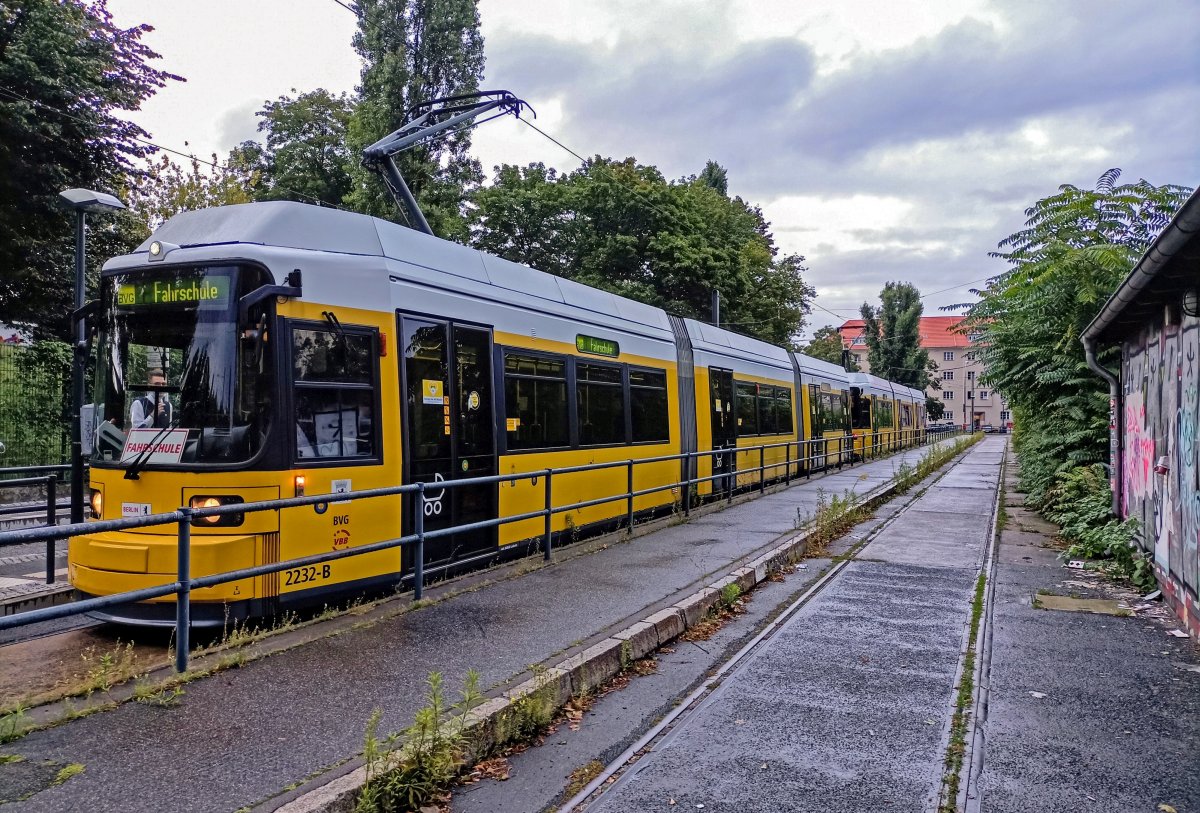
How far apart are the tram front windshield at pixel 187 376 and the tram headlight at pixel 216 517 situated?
255 mm

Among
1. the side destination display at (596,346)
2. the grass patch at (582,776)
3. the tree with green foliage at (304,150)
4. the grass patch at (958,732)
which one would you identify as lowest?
the grass patch at (958,732)

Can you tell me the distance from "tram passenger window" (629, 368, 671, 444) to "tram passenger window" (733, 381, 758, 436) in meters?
4.17

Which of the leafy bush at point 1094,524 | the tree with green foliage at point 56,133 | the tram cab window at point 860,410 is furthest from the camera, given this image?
the tram cab window at point 860,410

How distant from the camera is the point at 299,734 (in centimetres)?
→ 399

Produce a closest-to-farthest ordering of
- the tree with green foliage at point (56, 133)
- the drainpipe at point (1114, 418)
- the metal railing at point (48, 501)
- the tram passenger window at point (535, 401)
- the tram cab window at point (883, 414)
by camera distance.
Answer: the metal railing at point (48, 501), the tram passenger window at point (535, 401), the drainpipe at point (1114, 418), the tree with green foliage at point (56, 133), the tram cab window at point (883, 414)

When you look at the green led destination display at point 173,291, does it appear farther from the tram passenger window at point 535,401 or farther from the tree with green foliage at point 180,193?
the tree with green foliage at point 180,193

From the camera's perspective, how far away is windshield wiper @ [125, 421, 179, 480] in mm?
5973

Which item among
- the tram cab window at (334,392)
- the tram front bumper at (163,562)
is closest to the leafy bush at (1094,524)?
the tram cab window at (334,392)

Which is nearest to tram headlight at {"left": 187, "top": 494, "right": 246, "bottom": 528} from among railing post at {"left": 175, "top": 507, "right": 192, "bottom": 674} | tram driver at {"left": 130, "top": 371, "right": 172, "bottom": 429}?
tram driver at {"left": 130, "top": 371, "right": 172, "bottom": 429}

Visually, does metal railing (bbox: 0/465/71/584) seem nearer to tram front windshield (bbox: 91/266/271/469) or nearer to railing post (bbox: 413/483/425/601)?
tram front windshield (bbox: 91/266/271/469)

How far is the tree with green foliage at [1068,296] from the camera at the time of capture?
36.4 ft

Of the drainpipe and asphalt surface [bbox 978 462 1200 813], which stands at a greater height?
the drainpipe

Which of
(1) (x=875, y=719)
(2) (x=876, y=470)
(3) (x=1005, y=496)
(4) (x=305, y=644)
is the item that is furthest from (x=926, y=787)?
(2) (x=876, y=470)

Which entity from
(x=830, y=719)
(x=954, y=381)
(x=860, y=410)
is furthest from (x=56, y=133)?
(x=954, y=381)
